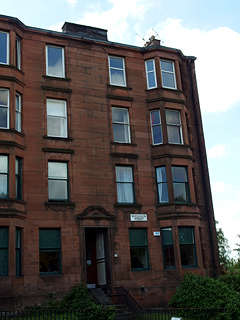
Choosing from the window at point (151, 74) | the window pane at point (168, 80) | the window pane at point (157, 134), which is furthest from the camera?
the window pane at point (168, 80)

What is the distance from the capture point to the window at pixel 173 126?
24531mm

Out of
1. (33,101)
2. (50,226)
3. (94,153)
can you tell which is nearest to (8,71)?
(33,101)

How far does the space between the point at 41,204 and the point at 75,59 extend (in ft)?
29.1

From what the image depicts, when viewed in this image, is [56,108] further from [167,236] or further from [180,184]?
[167,236]

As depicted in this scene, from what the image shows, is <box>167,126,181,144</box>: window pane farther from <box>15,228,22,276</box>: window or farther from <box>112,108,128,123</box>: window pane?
<box>15,228,22,276</box>: window

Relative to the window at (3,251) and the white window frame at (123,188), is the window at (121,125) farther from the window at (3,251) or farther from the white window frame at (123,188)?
the window at (3,251)

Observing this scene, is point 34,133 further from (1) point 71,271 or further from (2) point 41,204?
(1) point 71,271

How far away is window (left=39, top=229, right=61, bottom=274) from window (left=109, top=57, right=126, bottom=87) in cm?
988

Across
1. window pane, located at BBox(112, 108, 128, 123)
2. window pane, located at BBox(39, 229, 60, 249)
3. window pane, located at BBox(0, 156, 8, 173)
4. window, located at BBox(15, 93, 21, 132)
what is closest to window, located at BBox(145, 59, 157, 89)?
window pane, located at BBox(112, 108, 128, 123)

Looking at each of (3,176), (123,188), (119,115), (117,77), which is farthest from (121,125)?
(3,176)

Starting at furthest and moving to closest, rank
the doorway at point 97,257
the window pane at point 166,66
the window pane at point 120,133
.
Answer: the window pane at point 166,66 < the window pane at point 120,133 < the doorway at point 97,257

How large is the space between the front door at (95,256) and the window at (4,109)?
22.8 ft

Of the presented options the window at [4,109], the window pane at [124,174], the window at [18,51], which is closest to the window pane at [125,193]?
the window pane at [124,174]

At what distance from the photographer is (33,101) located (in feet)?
71.6
